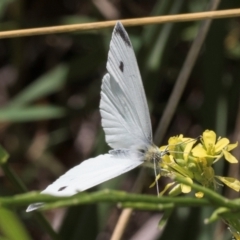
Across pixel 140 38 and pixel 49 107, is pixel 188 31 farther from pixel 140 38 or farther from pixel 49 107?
pixel 49 107

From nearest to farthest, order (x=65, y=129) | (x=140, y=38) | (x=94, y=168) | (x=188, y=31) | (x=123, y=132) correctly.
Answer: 1. (x=94, y=168)
2. (x=123, y=132)
3. (x=140, y=38)
4. (x=188, y=31)
5. (x=65, y=129)

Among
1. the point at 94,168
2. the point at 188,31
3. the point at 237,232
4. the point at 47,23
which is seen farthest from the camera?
the point at 47,23

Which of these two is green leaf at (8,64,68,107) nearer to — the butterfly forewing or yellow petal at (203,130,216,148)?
the butterfly forewing

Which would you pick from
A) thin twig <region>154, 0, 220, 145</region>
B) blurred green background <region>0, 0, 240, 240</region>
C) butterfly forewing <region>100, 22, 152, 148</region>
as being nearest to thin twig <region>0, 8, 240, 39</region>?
butterfly forewing <region>100, 22, 152, 148</region>

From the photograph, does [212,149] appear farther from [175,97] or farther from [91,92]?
[91,92]

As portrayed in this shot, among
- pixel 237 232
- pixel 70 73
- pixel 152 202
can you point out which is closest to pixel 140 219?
pixel 70 73

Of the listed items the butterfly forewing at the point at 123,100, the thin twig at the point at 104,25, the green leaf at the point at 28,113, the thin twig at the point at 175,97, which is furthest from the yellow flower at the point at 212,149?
the green leaf at the point at 28,113
